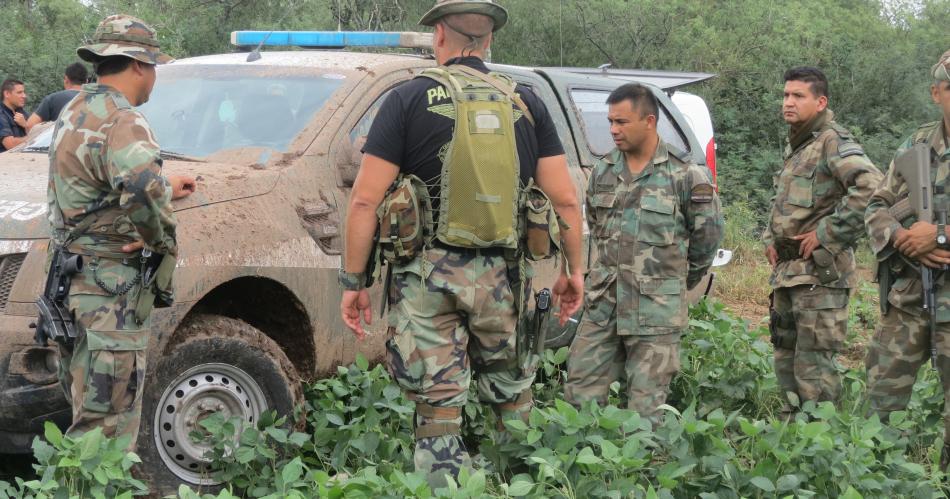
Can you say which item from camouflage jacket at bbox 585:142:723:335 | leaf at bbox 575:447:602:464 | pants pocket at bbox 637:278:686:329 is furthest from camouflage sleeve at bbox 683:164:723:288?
leaf at bbox 575:447:602:464

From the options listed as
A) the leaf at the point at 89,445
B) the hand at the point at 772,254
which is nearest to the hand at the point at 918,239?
the hand at the point at 772,254

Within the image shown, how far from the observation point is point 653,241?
468 centimetres

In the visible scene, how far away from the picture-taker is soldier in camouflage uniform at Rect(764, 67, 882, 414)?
518 centimetres

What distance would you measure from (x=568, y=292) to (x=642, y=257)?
0.76 meters

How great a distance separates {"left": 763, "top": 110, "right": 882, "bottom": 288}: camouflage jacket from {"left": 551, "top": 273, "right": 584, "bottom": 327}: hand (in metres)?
1.73

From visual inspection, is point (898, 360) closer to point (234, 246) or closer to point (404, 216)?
point (404, 216)

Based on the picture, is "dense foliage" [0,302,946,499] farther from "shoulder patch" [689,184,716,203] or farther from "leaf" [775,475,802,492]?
"shoulder patch" [689,184,716,203]

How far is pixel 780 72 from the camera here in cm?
1524

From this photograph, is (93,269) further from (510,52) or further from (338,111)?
(510,52)

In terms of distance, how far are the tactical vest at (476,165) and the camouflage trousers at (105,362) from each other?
3.90ft

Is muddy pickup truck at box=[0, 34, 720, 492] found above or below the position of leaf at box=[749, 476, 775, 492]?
above

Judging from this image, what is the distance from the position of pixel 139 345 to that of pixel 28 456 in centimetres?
137

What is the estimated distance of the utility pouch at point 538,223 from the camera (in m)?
3.80

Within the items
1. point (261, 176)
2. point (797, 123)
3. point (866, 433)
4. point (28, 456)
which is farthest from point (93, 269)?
point (797, 123)
